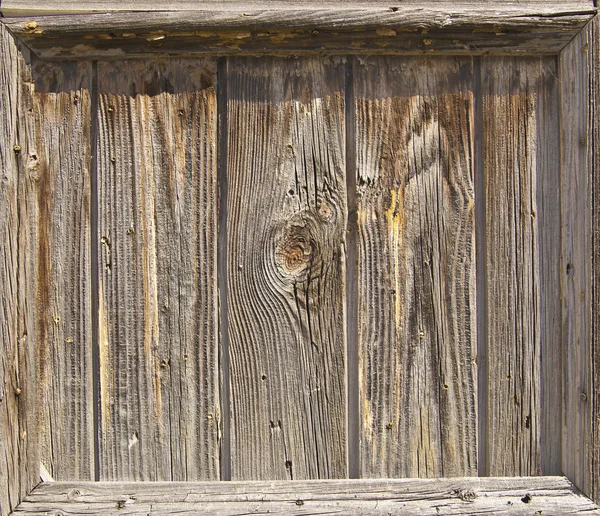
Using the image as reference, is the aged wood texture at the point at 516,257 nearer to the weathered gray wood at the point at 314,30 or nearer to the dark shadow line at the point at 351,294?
the weathered gray wood at the point at 314,30

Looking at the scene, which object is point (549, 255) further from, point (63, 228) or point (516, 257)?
point (63, 228)

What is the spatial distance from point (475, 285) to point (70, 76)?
969mm

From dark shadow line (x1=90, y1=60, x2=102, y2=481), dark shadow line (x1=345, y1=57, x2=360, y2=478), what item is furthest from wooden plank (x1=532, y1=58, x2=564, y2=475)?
dark shadow line (x1=90, y1=60, x2=102, y2=481)

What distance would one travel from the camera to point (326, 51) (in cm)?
104

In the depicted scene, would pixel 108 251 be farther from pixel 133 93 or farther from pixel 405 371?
pixel 405 371

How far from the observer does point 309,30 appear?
3.31 ft

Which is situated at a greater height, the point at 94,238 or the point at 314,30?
the point at 314,30

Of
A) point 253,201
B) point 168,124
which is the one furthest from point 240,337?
point 168,124

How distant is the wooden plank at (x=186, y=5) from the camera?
1.01m

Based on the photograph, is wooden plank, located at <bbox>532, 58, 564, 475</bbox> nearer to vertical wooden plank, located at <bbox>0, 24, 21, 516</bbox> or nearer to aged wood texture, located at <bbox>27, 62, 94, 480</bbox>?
aged wood texture, located at <bbox>27, 62, 94, 480</bbox>

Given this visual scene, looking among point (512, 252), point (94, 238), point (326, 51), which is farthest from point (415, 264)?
point (94, 238)

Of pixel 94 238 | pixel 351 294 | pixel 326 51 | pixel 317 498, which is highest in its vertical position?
pixel 326 51

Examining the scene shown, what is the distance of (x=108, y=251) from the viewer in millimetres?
1062

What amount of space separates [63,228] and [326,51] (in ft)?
2.18
